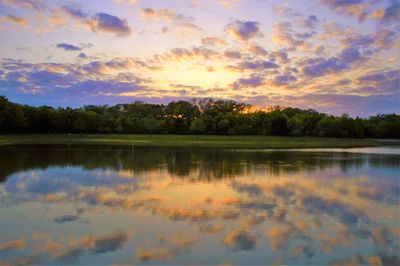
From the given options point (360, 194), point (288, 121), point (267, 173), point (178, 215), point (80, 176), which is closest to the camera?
point (178, 215)

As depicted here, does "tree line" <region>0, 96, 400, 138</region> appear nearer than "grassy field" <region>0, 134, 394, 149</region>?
No

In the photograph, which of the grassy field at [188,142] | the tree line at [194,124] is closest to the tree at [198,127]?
the tree line at [194,124]

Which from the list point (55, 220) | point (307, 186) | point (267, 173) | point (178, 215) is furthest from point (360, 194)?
point (55, 220)

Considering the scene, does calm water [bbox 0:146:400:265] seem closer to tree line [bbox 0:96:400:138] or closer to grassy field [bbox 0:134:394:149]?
grassy field [bbox 0:134:394:149]

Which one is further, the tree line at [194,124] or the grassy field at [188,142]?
the tree line at [194,124]

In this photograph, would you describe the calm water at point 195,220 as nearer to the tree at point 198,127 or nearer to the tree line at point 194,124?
the tree line at point 194,124

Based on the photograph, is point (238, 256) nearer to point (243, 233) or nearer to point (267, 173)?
point (243, 233)

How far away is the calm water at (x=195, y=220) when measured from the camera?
8.39 metres

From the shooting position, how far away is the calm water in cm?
839

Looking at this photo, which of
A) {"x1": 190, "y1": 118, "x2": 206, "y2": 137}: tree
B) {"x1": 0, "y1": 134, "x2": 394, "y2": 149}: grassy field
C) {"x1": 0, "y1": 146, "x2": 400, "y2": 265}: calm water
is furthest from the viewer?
{"x1": 190, "y1": 118, "x2": 206, "y2": 137}: tree

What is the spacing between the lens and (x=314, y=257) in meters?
8.34

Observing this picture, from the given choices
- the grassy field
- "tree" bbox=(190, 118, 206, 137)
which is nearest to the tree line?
"tree" bbox=(190, 118, 206, 137)

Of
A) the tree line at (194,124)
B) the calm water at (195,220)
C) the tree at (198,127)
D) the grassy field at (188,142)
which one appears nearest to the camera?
the calm water at (195,220)

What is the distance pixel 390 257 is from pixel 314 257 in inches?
59.9
